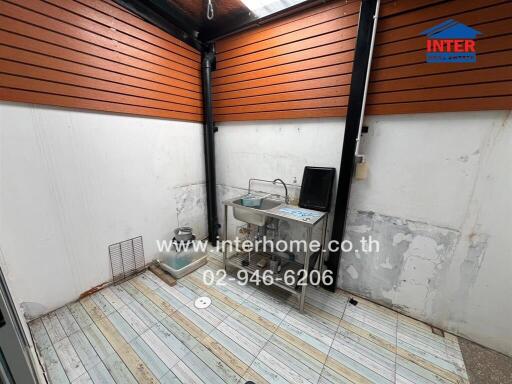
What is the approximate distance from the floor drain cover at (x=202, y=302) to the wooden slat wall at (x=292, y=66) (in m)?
2.07

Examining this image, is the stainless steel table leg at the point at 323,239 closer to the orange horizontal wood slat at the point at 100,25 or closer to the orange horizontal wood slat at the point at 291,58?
the orange horizontal wood slat at the point at 291,58

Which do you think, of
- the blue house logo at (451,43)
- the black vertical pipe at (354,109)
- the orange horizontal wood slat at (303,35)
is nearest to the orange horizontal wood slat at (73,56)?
the orange horizontal wood slat at (303,35)

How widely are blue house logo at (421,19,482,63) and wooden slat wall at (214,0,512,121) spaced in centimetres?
3

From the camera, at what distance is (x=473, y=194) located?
1.54 metres

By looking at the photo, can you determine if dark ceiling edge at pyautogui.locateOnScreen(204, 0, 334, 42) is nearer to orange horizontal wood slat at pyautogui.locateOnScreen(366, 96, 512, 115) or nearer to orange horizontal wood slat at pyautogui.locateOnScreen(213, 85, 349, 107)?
orange horizontal wood slat at pyautogui.locateOnScreen(213, 85, 349, 107)

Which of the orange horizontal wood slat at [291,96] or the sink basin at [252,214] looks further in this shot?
the sink basin at [252,214]

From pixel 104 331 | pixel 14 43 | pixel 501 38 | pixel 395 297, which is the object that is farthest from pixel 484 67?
pixel 104 331

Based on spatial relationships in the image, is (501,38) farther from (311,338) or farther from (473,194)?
(311,338)

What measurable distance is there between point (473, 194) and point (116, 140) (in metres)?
3.13

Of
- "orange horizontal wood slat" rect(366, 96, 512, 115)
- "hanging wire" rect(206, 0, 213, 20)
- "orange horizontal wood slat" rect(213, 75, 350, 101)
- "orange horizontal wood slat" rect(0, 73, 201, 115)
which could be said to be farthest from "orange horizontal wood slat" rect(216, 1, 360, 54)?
"orange horizontal wood slat" rect(0, 73, 201, 115)

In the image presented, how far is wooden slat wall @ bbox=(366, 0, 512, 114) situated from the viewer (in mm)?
1336

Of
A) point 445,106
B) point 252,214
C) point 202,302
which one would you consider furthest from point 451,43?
point 202,302

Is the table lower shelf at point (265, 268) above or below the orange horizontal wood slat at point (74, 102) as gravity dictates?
below

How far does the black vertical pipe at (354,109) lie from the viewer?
161 cm
